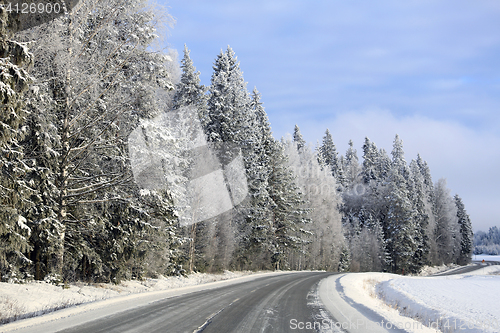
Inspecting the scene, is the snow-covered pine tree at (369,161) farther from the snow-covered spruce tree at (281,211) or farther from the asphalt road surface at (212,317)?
the asphalt road surface at (212,317)

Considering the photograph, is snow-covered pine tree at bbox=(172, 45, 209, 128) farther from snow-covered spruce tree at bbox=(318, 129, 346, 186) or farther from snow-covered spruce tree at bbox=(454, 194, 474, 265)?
snow-covered spruce tree at bbox=(454, 194, 474, 265)

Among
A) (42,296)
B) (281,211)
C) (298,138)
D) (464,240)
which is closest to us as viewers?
(42,296)

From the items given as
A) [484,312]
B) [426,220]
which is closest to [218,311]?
[484,312]

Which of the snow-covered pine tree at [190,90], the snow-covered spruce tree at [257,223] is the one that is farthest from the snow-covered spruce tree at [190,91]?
the snow-covered spruce tree at [257,223]

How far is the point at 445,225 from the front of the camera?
74.1m

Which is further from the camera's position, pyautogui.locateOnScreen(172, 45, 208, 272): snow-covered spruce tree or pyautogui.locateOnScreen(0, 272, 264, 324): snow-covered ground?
pyautogui.locateOnScreen(172, 45, 208, 272): snow-covered spruce tree

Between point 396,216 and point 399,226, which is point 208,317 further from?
point 396,216

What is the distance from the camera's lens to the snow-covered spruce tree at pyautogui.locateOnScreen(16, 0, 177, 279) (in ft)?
37.6

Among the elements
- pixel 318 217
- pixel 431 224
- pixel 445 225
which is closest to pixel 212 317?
pixel 318 217

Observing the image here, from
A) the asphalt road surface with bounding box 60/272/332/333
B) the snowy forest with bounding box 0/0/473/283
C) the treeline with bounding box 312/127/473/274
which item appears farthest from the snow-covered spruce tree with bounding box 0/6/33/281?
the treeline with bounding box 312/127/473/274

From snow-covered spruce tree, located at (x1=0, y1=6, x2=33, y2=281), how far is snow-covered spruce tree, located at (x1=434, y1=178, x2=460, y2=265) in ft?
259

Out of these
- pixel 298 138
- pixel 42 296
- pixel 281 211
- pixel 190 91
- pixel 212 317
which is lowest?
pixel 212 317

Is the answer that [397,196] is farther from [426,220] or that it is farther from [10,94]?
[10,94]

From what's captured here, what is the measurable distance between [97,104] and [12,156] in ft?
12.3
